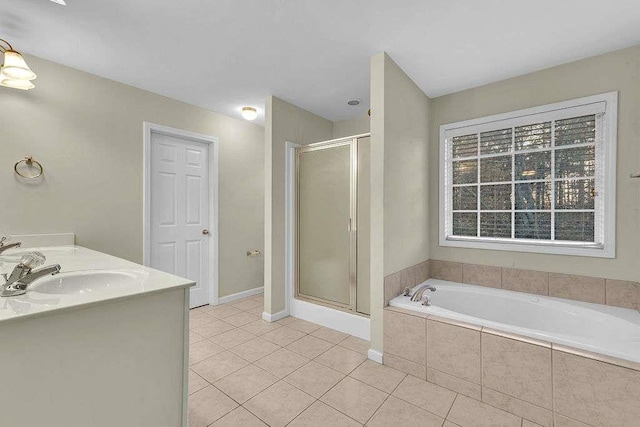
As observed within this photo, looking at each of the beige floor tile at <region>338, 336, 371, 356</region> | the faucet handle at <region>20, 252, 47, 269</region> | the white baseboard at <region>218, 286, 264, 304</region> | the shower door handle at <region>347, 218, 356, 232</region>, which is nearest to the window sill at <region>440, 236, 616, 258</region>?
the shower door handle at <region>347, 218, 356, 232</region>

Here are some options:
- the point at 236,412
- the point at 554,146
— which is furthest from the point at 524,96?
the point at 236,412

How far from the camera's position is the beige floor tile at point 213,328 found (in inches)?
106

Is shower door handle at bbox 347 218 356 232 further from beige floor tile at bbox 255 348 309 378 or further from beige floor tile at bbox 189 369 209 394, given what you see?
beige floor tile at bbox 189 369 209 394

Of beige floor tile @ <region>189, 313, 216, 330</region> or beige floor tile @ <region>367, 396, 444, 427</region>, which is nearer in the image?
beige floor tile @ <region>367, 396, 444, 427</region>

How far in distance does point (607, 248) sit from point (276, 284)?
9.37ft

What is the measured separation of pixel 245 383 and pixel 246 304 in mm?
1652

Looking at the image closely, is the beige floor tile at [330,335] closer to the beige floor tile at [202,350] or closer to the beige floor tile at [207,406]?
the beige floor tile at [202,350]

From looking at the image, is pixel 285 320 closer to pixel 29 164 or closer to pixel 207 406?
pixel 207 406

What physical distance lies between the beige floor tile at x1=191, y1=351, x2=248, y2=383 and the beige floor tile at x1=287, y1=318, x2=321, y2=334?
0.72 m

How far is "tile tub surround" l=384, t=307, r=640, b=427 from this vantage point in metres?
1.40

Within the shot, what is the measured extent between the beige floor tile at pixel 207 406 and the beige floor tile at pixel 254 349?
16.9 inches

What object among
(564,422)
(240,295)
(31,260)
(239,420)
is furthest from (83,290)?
(564,422)

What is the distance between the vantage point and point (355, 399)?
5.79 feet

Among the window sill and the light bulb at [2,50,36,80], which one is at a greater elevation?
the light bulb at [2,50,36,80]
